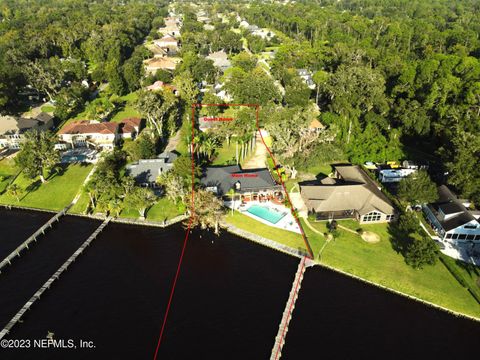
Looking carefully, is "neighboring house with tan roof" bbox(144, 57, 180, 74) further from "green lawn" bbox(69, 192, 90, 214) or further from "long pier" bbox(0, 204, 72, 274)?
"long pier" bbox(0, 204, 72, 274)

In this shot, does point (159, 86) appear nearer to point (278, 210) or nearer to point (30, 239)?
point (30, 239)

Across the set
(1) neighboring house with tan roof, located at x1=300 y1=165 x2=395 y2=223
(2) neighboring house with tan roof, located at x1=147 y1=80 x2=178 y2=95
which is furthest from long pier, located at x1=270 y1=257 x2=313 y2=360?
(2) neighboring house with tan roof, located at x1=147 y1=80 x2=178 y2=95

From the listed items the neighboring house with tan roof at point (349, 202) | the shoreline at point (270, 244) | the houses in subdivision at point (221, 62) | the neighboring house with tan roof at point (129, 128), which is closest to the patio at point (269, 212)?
the shoreline at point (270, 244)

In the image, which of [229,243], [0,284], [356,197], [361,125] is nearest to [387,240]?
[356,197]

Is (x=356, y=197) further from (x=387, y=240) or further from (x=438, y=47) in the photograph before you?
(x=438, y=47)

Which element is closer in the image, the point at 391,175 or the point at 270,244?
the point at 270,244

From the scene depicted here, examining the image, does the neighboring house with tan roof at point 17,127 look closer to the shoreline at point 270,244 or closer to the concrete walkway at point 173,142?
the shoreline at point 270,244

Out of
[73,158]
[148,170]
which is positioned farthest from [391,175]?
[73,158]
